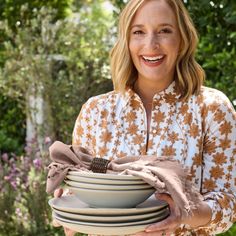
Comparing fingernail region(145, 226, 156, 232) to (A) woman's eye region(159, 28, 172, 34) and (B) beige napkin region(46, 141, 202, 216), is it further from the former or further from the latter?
(A) woman's eye region(159, 28, 172, 34)

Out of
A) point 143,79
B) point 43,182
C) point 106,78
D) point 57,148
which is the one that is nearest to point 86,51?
point 106,78

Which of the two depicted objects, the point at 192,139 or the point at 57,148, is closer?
the point at 57,148

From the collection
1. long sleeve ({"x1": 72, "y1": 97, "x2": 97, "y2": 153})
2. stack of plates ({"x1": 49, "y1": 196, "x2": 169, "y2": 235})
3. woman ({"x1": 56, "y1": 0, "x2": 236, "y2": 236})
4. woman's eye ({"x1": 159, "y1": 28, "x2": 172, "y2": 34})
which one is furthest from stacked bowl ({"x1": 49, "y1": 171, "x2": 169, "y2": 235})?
woman's eye ({"x1": 159, "y1": 28, "x2": 172, "y2": 34})

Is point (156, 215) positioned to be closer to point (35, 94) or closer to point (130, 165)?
point (130, 165)

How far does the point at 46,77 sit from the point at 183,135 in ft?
11.6

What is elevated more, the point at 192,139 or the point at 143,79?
the point at 143,79

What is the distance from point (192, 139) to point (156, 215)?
0.40 m

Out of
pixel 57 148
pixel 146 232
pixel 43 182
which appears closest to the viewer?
pixel 146 232

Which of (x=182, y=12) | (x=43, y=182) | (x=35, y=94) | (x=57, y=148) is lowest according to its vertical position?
(x=43, y=182)

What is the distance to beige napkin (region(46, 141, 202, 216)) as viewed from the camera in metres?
1.71

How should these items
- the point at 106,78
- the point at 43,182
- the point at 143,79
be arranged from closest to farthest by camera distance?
the point at 143,79
the point at 43,182
the point at 106,78

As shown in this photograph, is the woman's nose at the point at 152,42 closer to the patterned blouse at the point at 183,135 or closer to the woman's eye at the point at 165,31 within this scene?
the woman's eye at the point at 165,31

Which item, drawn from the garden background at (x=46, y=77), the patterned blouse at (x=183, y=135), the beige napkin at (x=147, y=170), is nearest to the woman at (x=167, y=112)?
the patterned blouse at (x=183, y=135)

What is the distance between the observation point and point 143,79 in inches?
87.2
